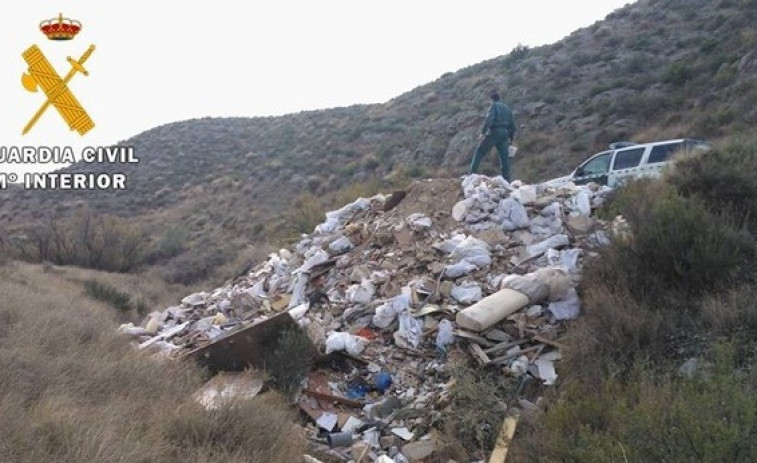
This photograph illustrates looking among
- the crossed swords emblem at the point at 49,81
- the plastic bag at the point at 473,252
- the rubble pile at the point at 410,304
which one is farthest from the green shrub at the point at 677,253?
the crossed swords emblem at the point at 49,81

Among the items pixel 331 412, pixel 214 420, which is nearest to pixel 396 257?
pixel 331 412

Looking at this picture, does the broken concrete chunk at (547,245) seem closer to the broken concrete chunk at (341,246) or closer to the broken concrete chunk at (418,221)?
the broken concrete chunk at (418,221)

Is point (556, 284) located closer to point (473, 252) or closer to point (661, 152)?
point (473, 252)

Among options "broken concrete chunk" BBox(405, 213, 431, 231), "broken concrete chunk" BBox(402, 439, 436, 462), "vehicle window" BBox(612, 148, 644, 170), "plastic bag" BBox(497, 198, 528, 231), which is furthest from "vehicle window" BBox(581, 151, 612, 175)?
"broken concrete chunk" BBox(402, 439, 436, 462)

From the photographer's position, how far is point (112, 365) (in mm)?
5316

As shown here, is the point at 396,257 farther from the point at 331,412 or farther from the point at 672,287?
the point at 672,287

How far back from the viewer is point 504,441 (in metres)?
4.53

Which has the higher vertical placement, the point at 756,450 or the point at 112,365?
the point at 112,365

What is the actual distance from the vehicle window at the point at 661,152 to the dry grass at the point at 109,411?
9.78 m

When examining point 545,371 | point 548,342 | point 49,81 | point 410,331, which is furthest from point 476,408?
point 49,81

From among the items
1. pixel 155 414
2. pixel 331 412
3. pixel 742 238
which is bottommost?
pixel 331 412

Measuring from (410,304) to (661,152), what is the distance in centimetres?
778

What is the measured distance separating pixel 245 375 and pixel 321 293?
2.39 meters

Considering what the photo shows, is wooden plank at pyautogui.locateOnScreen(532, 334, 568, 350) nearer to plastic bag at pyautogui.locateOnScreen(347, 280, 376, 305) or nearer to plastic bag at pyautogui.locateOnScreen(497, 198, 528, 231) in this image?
plastic bag at pyautogui.locateOnScreen(347, 280, 376, 305)
